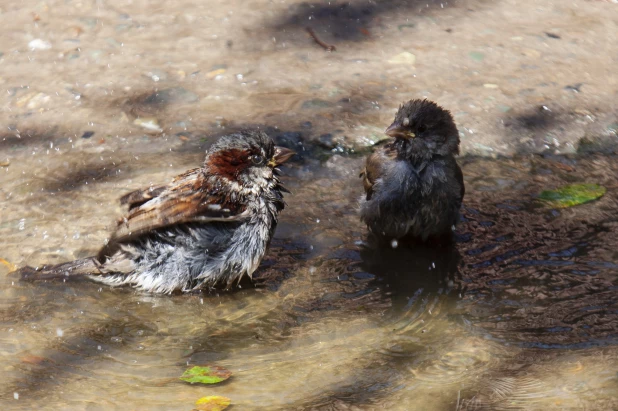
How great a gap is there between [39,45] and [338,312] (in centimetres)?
482

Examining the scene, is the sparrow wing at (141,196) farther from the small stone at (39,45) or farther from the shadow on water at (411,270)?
the small stone at (39,45)

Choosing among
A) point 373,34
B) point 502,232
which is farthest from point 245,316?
point 373,34

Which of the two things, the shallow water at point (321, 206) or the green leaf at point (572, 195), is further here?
the green leaf at point (572, 195)

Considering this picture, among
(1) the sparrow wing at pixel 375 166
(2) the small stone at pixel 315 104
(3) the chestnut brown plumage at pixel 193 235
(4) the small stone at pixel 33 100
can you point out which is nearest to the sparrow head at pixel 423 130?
(1) the sparrow wing at pixel 375 166

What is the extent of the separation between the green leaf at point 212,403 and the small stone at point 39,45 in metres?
5.15

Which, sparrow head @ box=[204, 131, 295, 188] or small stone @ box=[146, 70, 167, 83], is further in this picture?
small stone @ box=[146, 70, 167, 83]

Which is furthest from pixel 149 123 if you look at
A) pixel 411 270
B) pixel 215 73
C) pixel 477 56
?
pixel 477 56

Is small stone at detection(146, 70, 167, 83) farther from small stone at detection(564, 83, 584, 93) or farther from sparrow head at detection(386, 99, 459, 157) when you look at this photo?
small stone at detection(564, 83, 584, 93)

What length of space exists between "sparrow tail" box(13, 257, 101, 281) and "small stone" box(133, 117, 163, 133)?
77.7 inches

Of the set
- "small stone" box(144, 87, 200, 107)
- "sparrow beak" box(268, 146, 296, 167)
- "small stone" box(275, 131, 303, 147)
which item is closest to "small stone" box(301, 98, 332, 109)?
"small stone" box(275, 131, 303, 147)

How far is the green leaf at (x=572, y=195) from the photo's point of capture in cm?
559

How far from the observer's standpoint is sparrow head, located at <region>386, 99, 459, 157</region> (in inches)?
208

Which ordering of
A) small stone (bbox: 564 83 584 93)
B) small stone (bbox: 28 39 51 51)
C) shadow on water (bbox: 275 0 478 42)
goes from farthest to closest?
shadow on water (bbox: 275 0 478 42) < small stone (bbox: 28 39 51 51) < small stone (bbox: 564 83 584 93)

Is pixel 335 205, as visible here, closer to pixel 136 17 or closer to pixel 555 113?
pixel 555 113
